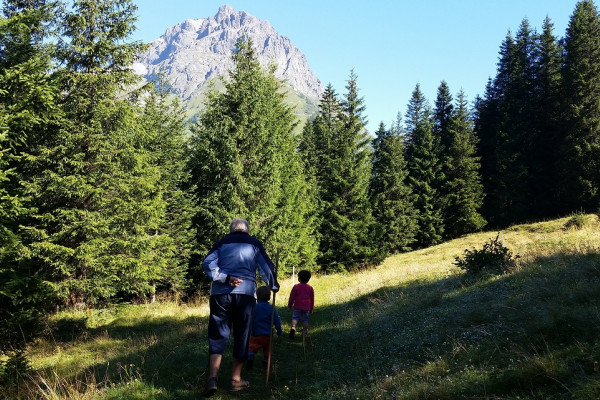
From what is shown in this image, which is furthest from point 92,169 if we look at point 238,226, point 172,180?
point 172,180

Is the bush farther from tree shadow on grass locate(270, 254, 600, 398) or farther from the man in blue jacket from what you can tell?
the man in blue jacket

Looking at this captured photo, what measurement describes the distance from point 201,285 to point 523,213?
32725mm

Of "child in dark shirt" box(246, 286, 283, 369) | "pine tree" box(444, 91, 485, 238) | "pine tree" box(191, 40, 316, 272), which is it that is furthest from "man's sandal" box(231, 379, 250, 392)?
"pine tree" box(444, 91, 485, 238)

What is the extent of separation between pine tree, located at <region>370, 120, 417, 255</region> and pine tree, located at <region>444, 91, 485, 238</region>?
4.70 metres

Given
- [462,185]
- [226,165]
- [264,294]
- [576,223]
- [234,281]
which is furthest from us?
[462,185]

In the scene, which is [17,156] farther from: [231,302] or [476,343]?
[476,343]

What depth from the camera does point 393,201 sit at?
3634 cm

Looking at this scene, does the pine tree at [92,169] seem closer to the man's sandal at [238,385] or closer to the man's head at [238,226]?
the man's head at [238,226]

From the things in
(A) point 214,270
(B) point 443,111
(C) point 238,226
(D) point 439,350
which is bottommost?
(D) point 439,350

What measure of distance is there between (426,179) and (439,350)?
36.9 metres

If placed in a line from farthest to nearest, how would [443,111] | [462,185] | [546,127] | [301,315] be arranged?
1. [443,111]
2. [462,185]
3. [546,127]
4. [301,315]

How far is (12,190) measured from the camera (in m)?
11.0

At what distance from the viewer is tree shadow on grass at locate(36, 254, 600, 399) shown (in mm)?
3826

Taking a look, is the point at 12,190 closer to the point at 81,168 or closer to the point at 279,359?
the point at 81,168
